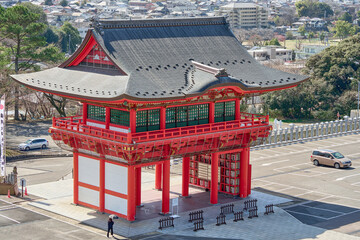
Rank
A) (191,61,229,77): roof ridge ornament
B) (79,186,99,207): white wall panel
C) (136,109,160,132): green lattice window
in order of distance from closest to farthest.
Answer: (136,109,160,132): green lattice window, (191,61,229,77): roof ridge ornament, (79,186,99,207): white wall panel

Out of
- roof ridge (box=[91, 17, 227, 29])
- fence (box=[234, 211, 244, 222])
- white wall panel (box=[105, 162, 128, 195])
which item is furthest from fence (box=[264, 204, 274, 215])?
roof ridge (box=[91, 17, 227, 29])

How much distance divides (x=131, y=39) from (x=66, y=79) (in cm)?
647

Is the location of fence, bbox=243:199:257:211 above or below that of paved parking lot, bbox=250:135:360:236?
above

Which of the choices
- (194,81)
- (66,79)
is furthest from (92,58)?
(194,81)

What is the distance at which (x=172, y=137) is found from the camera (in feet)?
187

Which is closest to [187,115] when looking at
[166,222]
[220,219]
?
[220,219]

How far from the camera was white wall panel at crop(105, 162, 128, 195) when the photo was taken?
2245 inches

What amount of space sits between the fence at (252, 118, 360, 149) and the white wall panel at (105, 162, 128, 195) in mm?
29882

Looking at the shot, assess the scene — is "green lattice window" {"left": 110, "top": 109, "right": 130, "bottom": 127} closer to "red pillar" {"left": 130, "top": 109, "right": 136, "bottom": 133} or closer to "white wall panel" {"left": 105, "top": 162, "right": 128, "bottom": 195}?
"red pillar" {"left": 130, "top": 109, "right": 136, "bottom": 133}

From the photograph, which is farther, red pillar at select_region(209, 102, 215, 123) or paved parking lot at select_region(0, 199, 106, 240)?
red pillar at select_region(209, 102, 215, 123)

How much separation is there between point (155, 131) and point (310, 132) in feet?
140

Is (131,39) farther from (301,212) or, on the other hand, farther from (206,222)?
(301,212)

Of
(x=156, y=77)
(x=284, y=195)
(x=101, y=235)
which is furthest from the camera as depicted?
(x=284, y=195)

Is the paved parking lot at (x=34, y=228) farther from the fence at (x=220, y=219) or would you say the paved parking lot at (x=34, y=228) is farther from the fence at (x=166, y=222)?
the fence at (x=220, y=219)
